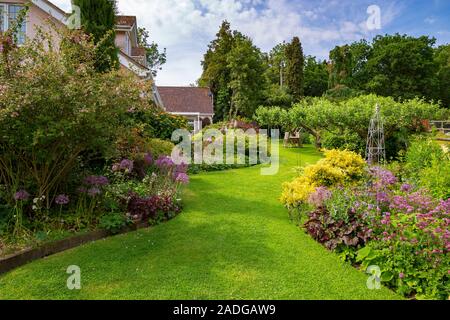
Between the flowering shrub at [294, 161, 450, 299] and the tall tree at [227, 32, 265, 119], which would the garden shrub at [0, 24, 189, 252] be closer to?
the flowering shrub at [294, 161, 450, 299]

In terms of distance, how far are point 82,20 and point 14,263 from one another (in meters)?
8.11

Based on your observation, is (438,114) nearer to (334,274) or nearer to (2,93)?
(334,274)

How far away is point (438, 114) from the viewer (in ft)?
44.9

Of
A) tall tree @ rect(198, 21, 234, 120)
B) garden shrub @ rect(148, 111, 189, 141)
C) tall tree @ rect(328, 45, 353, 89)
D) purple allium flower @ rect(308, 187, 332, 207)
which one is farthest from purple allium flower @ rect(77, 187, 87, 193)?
tall tree @ rect(328, 45, 353, 89)

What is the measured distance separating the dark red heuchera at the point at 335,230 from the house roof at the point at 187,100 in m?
26.0

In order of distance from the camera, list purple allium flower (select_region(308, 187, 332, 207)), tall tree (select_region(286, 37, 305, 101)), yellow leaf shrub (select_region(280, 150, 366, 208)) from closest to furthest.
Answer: purple allium flower (select_region(308, 187, 332, 207))
yellow leaf shrub (select_region(280, 150, 366, 208))
tall tree (select_region(286, 37, 305, 101))

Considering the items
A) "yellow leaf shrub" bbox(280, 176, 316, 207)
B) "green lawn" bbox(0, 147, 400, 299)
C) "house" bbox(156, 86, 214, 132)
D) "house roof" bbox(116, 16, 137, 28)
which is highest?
"house roof" bbox(116, 16, 137, 28)

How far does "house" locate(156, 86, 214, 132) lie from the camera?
101 ft

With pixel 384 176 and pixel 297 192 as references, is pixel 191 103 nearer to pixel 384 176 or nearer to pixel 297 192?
pixel 297 192

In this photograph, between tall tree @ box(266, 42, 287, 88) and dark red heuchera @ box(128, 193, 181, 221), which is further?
tall tree @ box(266, 42, 287, 88)

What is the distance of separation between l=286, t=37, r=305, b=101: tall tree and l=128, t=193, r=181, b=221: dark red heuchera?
3005 cm

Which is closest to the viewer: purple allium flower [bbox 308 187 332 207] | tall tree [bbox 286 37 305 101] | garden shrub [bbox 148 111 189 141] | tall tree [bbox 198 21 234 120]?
purple allium flower [bbox 308 187 332 207]
